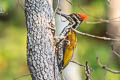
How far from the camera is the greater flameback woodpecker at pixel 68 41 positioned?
4.80 m

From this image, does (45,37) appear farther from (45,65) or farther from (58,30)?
(58,30)

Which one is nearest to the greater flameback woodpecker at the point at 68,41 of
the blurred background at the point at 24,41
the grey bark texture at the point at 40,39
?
the grey bark texture at the point at 40,39

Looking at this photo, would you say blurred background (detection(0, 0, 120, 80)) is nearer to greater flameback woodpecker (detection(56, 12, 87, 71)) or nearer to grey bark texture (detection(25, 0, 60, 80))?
greater flameback woodpecker (detection(56, 12, 87, 71))

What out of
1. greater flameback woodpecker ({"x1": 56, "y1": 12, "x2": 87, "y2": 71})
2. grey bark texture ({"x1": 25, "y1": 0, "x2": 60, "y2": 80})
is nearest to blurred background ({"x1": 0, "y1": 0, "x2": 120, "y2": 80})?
greater flameback woodpecker ({"x1": 56, "y1": 12, "x2": 87, "y2": 71})

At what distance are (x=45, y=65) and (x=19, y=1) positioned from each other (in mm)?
710

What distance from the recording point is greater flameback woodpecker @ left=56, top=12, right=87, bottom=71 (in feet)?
15.8

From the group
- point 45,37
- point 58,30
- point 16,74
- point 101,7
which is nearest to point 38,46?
point 45,37

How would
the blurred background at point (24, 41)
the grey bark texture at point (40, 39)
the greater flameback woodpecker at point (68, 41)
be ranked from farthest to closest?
the blurred background at point (24, 41) → the greater flameback woodpecker at point (68, 41) → the grey bark texture at point (40, 39)

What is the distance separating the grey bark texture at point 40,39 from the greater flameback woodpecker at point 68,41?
10.9 inches

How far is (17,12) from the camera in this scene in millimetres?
12258

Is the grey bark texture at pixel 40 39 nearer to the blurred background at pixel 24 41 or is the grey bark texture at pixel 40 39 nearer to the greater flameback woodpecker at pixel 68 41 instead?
the greater flameback woodpecker at pixel 68 41

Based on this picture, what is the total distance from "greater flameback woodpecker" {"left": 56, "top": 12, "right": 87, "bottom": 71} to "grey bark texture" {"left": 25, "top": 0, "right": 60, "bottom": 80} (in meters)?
0.28

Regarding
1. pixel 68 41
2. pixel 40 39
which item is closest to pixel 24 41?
→ pixel 68 41

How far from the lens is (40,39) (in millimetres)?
4469
